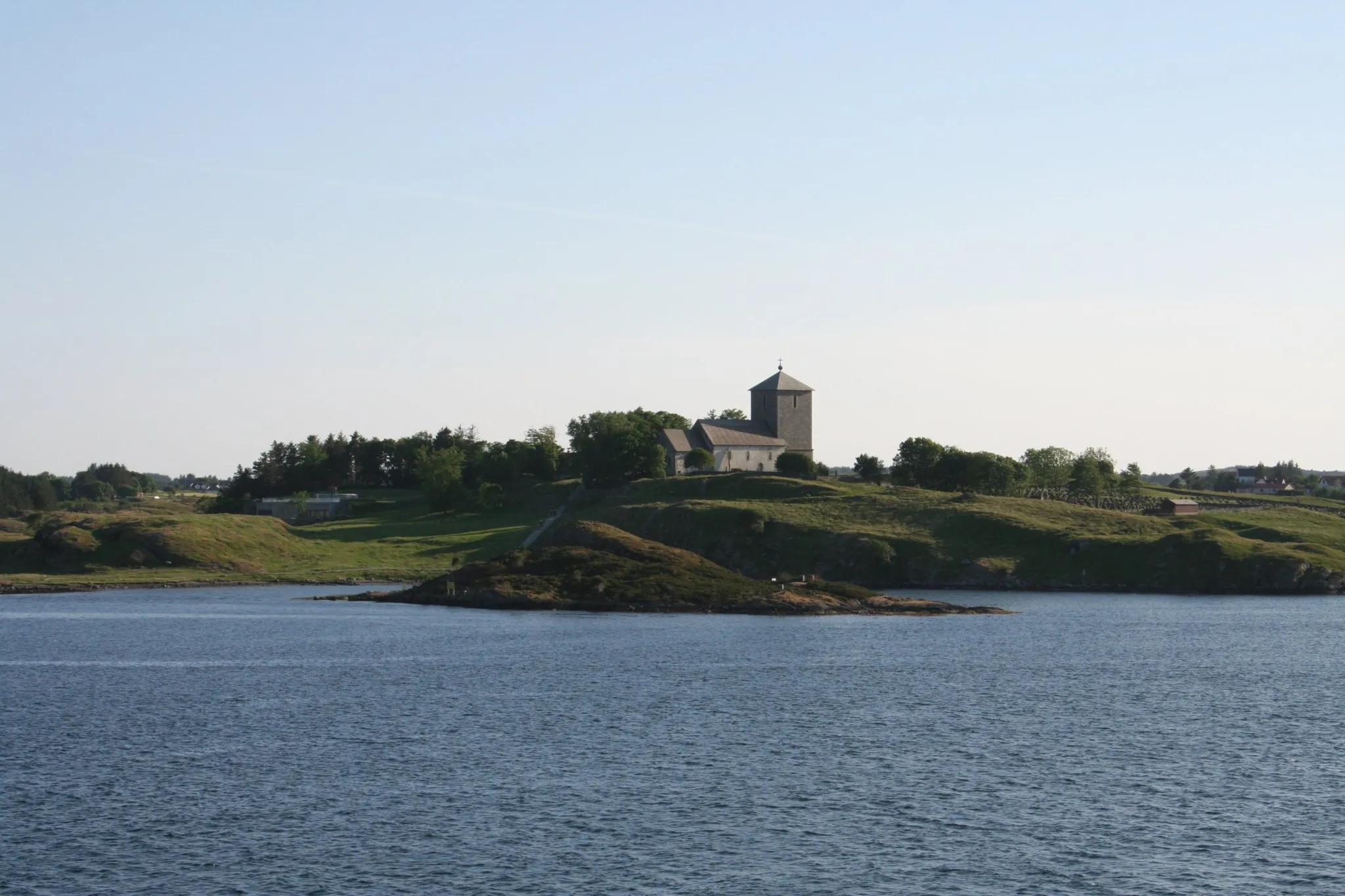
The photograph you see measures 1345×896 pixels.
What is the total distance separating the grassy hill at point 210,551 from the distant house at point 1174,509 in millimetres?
85593

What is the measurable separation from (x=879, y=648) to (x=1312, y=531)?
309 feet

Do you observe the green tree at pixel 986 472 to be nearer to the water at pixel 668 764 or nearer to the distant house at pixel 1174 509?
the distant house at pixel 1174 509

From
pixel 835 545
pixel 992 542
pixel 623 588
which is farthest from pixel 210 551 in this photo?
pixel 992 542

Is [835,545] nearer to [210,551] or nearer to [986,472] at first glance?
[986,472]

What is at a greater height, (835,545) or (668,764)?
(835,545)

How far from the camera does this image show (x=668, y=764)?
58562mm

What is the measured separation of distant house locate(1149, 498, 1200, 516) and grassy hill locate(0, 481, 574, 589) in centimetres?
8559

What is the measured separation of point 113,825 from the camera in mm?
47688

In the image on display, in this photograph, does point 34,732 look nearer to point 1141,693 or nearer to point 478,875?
point 478,875

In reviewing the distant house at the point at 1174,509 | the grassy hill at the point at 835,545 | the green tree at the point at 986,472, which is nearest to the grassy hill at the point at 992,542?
the grassy hill at the point at 835,545

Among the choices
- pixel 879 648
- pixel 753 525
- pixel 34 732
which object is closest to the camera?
pixel 34 732

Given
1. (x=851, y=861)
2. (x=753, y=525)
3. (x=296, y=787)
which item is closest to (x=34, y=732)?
(x=296, y=787)

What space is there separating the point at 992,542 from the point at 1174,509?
123 ft

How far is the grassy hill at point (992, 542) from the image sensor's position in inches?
5915
